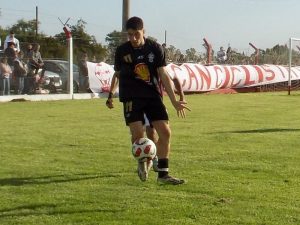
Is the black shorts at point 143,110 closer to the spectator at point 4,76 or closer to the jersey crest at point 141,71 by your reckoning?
the jersey crest at point 141,71

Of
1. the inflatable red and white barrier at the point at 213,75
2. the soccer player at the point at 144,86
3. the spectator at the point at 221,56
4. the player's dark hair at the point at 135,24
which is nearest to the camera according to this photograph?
the player's dark hair at the point at 135,24

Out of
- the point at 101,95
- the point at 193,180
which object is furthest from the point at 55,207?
the point at 101,95

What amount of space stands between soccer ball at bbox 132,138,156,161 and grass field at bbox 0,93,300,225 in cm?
33

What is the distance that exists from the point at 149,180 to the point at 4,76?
14.8 meters

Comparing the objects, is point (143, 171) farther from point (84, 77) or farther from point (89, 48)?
point (89, 48)

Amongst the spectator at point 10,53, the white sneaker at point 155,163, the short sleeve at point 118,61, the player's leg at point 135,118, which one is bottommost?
the white sneaker at point 155,163

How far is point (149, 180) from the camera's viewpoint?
6801 millimetres

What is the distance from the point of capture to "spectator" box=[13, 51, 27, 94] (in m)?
21.0

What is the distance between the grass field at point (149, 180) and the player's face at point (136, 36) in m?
1.51

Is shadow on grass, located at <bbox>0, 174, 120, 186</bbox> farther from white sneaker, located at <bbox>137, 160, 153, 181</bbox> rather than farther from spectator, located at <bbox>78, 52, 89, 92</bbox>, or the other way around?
spectator, located at <bbox>78, 52, 89, 92</bbox>

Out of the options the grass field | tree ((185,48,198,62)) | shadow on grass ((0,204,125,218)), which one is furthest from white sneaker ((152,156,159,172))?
tree ((185,48,198,62))

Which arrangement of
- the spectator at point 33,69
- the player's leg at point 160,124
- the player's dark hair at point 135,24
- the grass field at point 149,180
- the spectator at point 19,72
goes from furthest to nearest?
1. the spectator at point 33,69
2. the spectator at point 19,72
3. the player's leg at point 160,124
4. the player's dark hair at point 135,24
5. the grass field at point 149,180

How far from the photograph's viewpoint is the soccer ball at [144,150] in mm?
6312

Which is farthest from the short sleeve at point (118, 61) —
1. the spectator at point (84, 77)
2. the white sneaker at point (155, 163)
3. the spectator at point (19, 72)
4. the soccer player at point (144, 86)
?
the spectator at point (84, 77)
